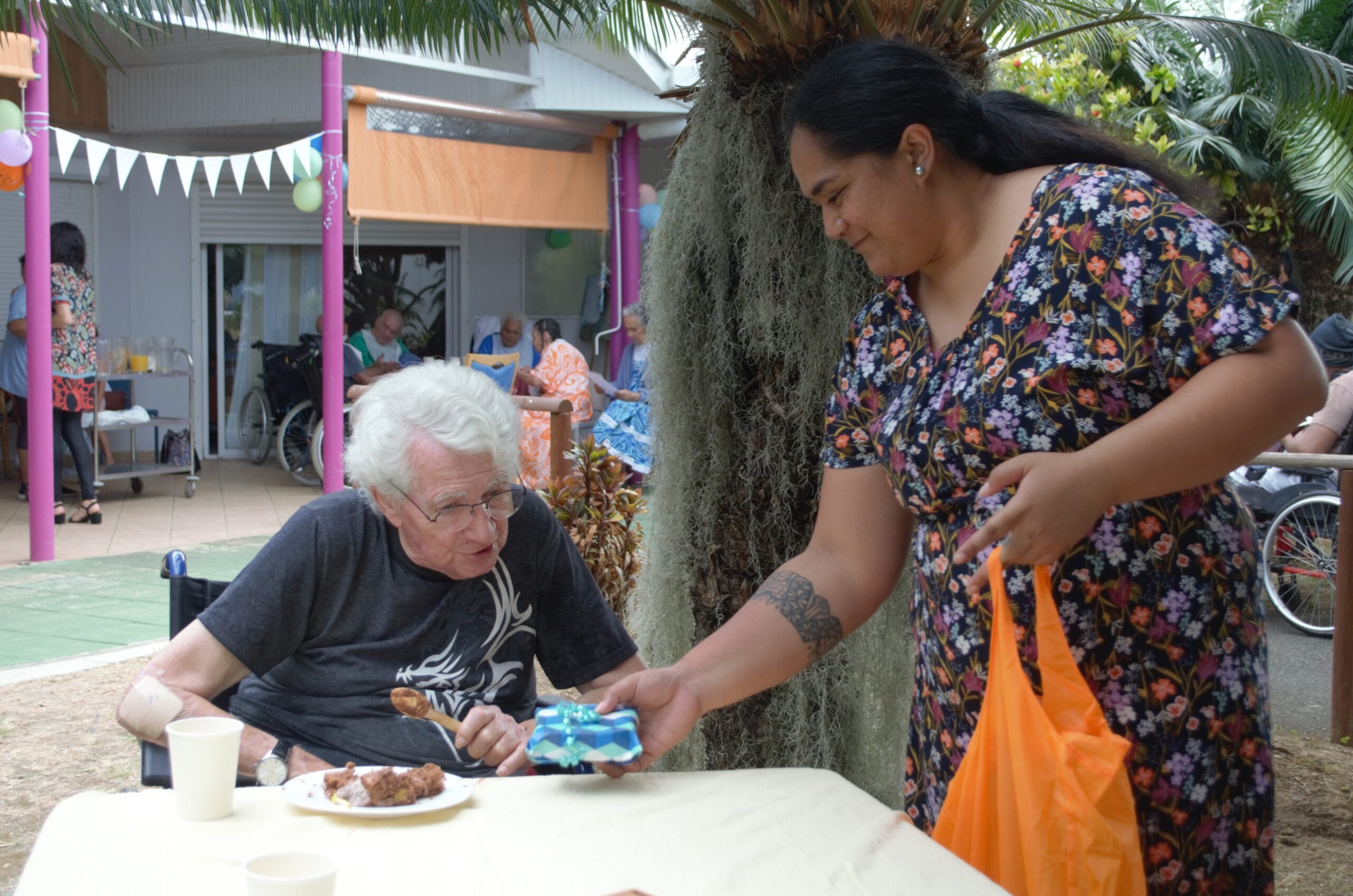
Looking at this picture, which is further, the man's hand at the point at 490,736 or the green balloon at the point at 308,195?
the green balloon at the point at 308,195

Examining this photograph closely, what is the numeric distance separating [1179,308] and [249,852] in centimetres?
129

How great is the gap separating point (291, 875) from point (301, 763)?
35.2 inches

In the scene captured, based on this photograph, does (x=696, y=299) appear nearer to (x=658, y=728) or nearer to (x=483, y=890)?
(x=658, y=728)

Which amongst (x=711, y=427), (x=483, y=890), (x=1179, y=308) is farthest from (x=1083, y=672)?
(x=711, y=427)

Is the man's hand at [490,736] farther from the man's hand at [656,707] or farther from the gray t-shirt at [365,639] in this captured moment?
the man's hand at [656,707]

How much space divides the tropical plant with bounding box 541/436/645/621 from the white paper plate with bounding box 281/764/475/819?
10.4ft

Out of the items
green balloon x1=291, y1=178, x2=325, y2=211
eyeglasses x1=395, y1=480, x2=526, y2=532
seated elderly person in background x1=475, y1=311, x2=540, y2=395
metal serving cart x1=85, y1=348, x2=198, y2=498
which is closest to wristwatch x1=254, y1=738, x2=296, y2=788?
eyeglasses x1=395, y1=480, x2=526, y2=532

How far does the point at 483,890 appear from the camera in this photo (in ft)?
4.44

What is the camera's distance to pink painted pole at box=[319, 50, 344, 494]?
9.12m

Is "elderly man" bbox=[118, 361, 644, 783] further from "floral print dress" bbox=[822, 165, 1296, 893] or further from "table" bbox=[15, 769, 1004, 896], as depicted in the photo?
"floral print dress" bbox=[822, 165, 1296, 893]

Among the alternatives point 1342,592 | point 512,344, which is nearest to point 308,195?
point 512,344

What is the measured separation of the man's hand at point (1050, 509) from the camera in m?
1.39

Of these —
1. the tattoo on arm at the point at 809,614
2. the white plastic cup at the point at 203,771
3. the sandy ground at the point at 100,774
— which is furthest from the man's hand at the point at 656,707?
the sandy ground at the point at 100,774

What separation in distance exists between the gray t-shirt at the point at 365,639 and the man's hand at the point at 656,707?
564 mm
